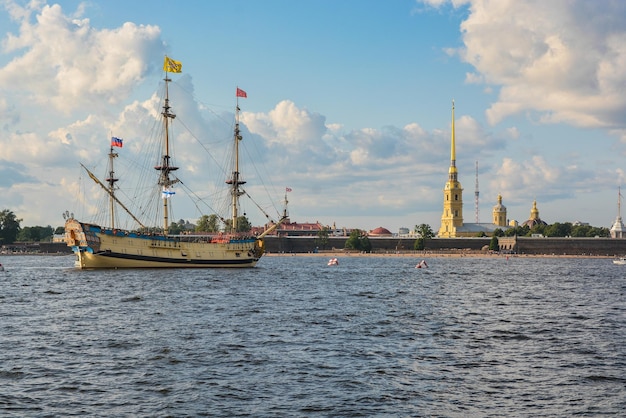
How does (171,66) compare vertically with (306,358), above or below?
above

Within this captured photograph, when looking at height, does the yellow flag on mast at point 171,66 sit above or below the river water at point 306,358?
above

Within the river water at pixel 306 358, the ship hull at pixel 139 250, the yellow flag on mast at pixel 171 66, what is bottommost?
the river water at pixel 306 358

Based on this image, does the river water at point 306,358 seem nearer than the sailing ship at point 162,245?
Yes

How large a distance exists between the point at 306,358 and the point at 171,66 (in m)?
65.3

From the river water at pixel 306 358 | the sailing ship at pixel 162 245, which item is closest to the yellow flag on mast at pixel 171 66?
the sailing ship at pixel 162 245

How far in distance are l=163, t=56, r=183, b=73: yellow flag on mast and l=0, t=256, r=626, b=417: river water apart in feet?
146

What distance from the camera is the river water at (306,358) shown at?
18.0 metres

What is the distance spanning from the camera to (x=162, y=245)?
81688 millimetres

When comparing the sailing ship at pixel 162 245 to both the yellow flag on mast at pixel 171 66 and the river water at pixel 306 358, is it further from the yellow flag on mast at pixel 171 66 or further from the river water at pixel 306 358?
the river water at pixel 306 358

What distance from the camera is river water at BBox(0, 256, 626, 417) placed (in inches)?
709

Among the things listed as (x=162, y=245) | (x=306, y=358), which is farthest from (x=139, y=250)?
(x=306, y=358)

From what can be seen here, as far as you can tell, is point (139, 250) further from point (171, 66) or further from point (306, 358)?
point (306, 358)

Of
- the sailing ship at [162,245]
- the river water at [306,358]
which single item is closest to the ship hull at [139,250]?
the sailing ship at [162,245]

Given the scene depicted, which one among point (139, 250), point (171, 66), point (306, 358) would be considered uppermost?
point (171, 66)
